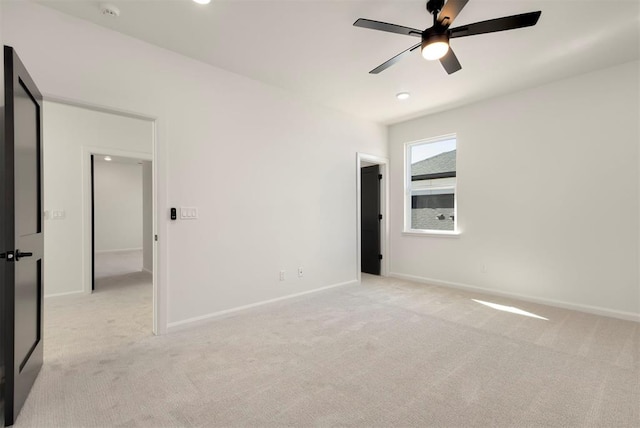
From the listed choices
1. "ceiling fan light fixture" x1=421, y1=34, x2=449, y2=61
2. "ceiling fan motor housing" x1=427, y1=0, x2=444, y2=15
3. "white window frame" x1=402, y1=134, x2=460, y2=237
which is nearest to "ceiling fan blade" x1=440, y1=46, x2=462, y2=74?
"ceiling fan light fixture" x1=421, y1=34, x2=449, y2=61

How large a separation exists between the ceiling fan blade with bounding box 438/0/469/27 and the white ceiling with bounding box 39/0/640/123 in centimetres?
39

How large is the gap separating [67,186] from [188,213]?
2.58 m

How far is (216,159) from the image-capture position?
3229 mm

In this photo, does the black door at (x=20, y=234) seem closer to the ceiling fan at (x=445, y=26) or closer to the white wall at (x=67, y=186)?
the ceiling fan at (x=445, y=26)

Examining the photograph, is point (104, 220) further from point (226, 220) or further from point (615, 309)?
point (615, 309)

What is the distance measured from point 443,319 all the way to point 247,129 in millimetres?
3107

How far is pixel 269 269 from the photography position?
3.71m

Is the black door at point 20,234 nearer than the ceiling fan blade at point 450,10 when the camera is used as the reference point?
Yes

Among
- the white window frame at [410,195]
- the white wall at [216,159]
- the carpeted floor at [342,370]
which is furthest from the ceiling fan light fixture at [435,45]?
the white window frame at [410,195]

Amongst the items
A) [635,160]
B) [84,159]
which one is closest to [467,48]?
[635,160]

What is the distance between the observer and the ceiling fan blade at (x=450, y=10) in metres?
1.79

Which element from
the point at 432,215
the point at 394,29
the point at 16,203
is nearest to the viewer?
the point at 16,203

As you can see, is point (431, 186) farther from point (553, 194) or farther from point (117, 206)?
point (117, 206)

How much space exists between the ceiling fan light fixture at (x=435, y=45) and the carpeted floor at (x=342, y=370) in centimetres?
237
